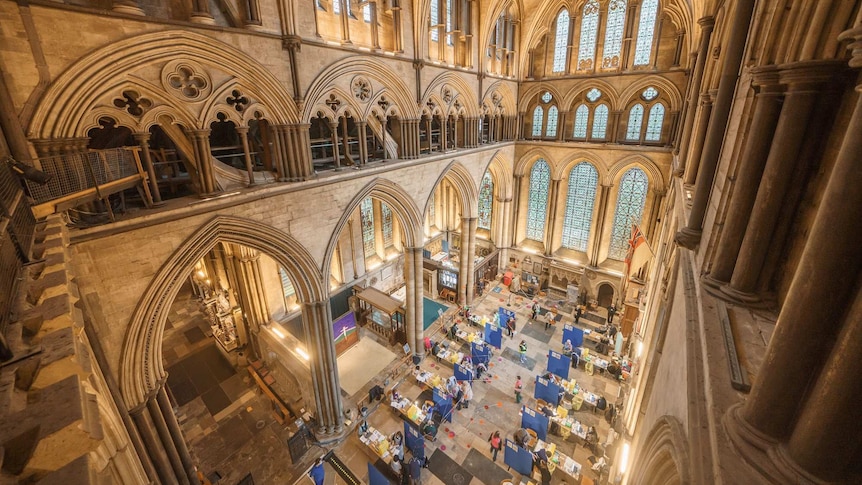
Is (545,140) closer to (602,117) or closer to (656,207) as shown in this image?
(602,117)

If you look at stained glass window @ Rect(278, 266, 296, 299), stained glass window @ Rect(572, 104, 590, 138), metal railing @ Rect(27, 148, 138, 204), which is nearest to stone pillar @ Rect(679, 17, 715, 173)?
stained glass window @ Rect(572, 104, 590, 138)

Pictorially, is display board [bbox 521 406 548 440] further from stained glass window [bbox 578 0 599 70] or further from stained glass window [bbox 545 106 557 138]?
stained glass window [bbox 578 0 599 70]

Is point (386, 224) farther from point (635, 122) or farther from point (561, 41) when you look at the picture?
point (635, 122)

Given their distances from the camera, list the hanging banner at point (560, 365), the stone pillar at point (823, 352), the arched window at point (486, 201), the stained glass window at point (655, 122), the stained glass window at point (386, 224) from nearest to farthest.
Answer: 1. the stone pillar at point (823, 352)
2. the hanging banner at point (560, 365)
3. the stained glass window at point (655, 122)
4. the stained glass window at point (386, 224)
5. the arched window at point (486, 201)

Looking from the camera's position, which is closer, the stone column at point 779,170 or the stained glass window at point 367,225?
the stone column at point 779,170

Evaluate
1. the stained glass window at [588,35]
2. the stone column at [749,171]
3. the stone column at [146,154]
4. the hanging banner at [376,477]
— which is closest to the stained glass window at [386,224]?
the hanging banner at [376,477]

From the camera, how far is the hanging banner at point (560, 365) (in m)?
11.9

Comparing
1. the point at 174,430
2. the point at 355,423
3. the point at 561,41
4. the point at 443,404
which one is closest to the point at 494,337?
the point at 443,404

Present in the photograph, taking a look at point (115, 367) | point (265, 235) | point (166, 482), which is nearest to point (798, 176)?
point (265, 235)

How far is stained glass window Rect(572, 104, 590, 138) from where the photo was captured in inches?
663

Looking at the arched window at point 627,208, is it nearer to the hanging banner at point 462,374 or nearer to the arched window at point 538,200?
the arched window at point 538,200

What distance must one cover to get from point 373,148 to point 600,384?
456 inches

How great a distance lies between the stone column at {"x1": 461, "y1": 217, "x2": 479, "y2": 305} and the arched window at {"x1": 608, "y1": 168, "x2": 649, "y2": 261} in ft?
23.1

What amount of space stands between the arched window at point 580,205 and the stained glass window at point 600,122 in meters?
1.43
